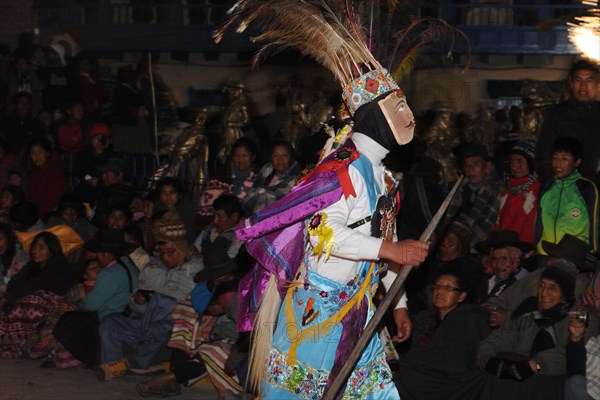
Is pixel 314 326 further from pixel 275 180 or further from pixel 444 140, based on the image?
pixel 444 140

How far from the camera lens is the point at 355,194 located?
5277 mm

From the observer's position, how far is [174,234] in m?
9.71

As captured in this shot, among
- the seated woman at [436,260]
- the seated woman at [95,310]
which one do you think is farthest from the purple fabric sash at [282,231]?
the seated woman at [95,310]

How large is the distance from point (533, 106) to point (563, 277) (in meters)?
3.94

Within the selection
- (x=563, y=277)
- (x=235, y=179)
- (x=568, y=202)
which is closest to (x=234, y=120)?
(x=235, y=179)

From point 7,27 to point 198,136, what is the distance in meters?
5.33

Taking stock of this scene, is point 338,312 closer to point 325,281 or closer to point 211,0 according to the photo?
point 325,281

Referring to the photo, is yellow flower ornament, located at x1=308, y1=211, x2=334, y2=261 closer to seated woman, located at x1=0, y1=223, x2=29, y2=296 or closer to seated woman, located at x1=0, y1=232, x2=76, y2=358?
seated woman, located at x1=0, y1=232, x2=76, y2=358

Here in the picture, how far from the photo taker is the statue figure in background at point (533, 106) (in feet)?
34.9

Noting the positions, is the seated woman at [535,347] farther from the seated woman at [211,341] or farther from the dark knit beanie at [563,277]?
the seated woman at [211,341]

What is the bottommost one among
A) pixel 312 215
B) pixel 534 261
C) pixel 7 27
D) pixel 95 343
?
pixel 95 343

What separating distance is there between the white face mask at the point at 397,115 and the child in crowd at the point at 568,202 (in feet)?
10.2

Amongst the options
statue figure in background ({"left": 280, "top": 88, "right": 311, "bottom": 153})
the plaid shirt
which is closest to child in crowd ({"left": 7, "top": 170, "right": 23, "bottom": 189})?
statue figure in background ({"left": 280, "top": 88, "right": 311, "bottom": 153})

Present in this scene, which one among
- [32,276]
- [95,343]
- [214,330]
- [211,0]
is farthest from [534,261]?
[211,0]
